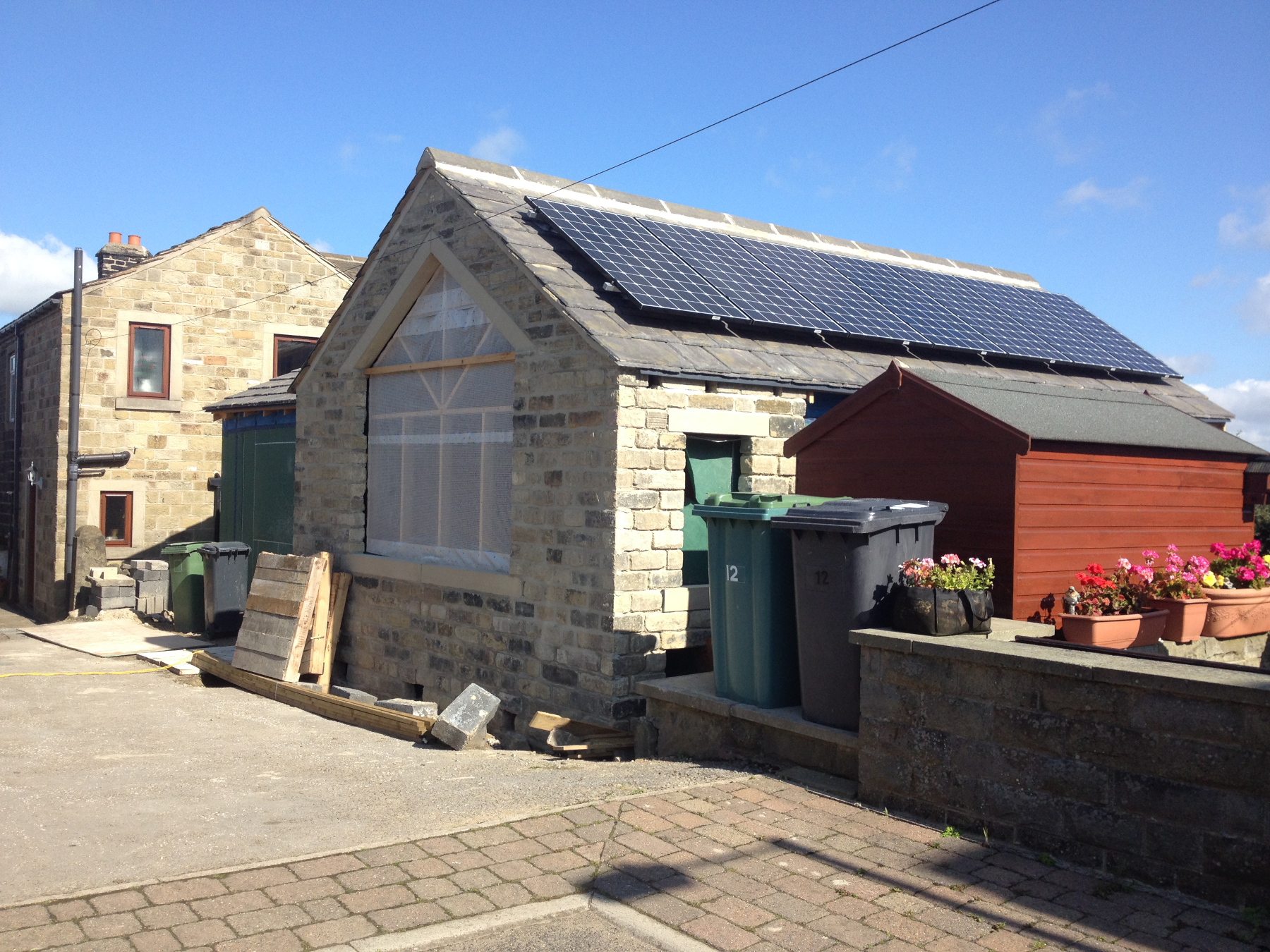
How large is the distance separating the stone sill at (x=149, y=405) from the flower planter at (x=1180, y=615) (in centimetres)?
1870

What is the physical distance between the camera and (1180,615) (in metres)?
7.00

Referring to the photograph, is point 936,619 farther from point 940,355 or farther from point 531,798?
point 940,355

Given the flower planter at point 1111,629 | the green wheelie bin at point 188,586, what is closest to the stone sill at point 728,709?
the flower planter at point 1111,629

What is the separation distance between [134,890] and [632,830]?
2.40 m

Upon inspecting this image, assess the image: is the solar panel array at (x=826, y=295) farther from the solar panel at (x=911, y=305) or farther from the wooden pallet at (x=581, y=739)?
the wooden pallet at (x=581, y=739)

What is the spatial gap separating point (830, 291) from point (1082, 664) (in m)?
7.76

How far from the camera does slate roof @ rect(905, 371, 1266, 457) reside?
296 inches

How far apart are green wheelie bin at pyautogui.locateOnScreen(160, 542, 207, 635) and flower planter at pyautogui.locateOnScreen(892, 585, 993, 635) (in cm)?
1300

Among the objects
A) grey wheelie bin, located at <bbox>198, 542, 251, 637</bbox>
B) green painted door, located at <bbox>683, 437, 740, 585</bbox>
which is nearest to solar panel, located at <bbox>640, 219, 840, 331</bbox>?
green painted door, located at <bbox>683, 437, 740, 585</bbox>

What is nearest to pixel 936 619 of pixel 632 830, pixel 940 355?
pixel 632 830

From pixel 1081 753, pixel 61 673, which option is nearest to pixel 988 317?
pixel 1081 753

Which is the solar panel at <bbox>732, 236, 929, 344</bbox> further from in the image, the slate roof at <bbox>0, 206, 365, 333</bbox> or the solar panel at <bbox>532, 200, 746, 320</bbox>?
the slate roof at <bbox>0, 206, 365, 333</bbox>

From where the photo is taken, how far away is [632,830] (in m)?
5.60

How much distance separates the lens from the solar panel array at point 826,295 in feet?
33.3
